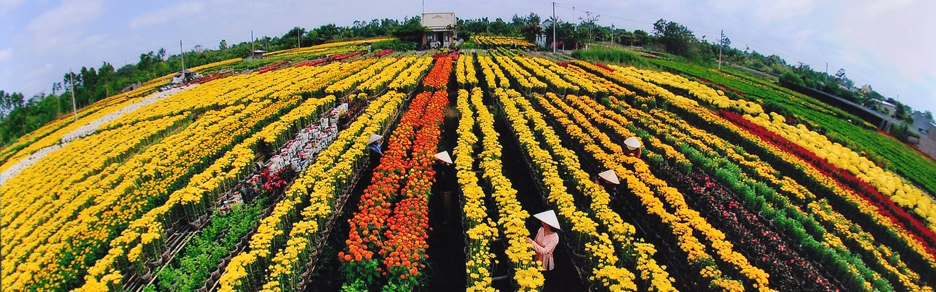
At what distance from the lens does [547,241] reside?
342 inches

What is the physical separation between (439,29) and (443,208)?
46.8 metres

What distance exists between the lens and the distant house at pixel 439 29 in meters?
55.6

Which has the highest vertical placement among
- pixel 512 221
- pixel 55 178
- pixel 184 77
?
pixel 184 77

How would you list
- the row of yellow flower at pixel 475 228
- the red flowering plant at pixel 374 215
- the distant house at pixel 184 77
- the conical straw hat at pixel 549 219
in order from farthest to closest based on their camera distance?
the distant house at pixel 184 77
the conical straw hat at pixel 549 219
the red flowering plant at pixel 374 215
the row of yellow flower at pixel 475 228

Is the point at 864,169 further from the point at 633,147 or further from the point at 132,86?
the point at 132,86

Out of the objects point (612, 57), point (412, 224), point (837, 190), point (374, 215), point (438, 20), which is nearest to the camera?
point (412, 224)

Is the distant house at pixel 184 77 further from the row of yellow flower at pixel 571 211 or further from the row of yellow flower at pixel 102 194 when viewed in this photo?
the row of yellow flower at pixel 571 211

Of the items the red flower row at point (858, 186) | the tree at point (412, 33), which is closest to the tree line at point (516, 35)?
the tree at point (412, 33)

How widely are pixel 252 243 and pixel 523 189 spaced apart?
6.51m

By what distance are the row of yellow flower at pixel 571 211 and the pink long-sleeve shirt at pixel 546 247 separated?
0.36 meters

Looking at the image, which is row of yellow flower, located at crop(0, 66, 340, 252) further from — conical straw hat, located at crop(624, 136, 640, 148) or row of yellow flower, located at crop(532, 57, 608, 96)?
row of yellow flower, located at crop(532, 57, 608, 96)

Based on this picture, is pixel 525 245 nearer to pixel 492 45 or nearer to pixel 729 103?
pixel 729 103

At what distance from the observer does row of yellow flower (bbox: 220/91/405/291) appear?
732 cm

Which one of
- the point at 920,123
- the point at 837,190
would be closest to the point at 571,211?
the point at 837,190
